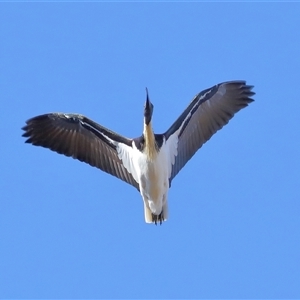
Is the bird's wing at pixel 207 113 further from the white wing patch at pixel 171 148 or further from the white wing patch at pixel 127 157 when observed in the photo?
the white wing patch at pixel 127 157

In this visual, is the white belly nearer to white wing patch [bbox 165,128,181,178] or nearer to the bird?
the bird

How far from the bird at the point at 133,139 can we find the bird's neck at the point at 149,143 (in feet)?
2.40

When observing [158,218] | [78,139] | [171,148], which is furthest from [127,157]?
[158,218]

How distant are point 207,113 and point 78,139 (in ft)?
11.1

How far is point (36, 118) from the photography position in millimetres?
16250

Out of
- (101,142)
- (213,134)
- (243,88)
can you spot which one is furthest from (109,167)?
(243,88)

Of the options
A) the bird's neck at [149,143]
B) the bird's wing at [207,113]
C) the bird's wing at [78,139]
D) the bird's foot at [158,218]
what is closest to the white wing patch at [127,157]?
the bird's wing at [78,139]

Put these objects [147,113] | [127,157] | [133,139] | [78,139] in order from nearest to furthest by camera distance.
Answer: [147,113]
[133,139]
[127,157]
[78,139]

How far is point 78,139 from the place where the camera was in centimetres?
1630

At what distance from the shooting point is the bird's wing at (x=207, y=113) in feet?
52.3

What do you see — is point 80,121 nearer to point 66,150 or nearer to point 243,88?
point 66,150

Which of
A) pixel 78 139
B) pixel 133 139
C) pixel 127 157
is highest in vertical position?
pixel 78 139

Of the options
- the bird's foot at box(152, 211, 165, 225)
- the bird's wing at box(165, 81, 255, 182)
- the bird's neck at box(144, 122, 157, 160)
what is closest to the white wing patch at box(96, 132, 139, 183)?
the bird's neck at box(144, 122, 157, 160)

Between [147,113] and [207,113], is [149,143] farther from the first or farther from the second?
[207,113]
